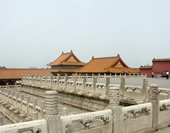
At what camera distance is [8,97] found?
50.6 feet

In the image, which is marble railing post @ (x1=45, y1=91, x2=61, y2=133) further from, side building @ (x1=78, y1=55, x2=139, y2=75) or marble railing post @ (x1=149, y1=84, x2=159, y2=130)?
side building @ (x1=78, y1=55, x2=139, y2=75)

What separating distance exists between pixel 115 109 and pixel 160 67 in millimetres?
27435

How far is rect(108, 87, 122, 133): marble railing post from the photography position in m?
4.58

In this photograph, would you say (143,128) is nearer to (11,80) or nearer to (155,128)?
(155,128)

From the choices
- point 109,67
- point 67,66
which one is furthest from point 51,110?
point 67,66

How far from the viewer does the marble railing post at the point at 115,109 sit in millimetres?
4582

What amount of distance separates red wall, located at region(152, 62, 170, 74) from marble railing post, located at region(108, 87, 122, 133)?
26860 mm

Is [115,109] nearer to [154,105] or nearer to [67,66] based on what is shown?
[154,105]

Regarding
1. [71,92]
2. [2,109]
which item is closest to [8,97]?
[2,109]

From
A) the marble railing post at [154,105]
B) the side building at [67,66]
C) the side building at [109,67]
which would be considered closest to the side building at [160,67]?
the side building at [109,67]

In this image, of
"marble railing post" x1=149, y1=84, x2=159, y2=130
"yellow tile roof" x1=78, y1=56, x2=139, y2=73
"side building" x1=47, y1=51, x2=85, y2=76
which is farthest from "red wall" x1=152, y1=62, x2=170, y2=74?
"marble railing post" x1=149, y1=84, x2=159, y2=130

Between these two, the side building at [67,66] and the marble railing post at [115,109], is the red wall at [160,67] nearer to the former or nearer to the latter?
the side building at [67,66]

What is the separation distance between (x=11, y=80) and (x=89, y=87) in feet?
76.5

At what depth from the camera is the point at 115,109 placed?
4641 mm
